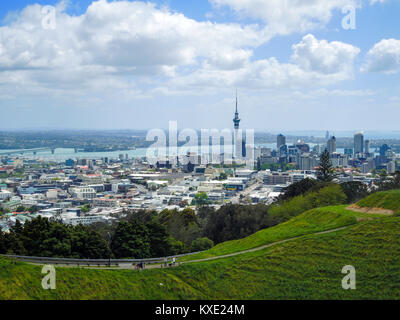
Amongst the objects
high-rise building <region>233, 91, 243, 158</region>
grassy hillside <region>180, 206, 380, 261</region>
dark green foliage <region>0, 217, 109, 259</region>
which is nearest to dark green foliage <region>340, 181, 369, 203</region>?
grassy hillside <region>180, 206, 380, 261</region>

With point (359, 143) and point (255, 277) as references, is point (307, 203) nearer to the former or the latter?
point (255, 277)

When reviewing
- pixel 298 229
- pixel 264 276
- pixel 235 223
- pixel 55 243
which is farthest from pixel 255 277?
pixel 235 223

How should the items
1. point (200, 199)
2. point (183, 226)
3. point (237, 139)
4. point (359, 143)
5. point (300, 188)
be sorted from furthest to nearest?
point (359, 143) → point (237, 139) → point (200, 199) → point (300, 188) → point (183, 226)

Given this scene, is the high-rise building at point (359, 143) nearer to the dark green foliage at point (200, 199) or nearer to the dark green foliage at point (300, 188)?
the dark green foliage at point (200, 199)

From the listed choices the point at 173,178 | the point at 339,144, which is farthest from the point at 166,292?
the point at 339,144

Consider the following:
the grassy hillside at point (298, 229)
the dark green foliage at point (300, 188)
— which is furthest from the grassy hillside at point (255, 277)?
the dark green foliage at point (300, 188)

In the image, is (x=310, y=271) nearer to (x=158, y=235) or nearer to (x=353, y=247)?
(x=353, y=247)
